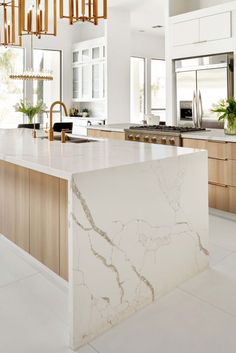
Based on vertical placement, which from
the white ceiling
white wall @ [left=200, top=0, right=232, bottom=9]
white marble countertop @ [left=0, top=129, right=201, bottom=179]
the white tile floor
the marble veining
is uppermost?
the white ceiling

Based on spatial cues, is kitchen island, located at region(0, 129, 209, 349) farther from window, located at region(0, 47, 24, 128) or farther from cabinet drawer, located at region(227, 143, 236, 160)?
window, located at region(0, 47, 24, 128)

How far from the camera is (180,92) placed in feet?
19.1

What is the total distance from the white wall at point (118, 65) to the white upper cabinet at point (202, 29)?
6.07ft

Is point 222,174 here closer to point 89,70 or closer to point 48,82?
point 89,70

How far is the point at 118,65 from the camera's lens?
24.1ft

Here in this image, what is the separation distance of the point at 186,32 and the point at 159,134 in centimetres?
189

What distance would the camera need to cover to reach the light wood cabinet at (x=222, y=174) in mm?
3856

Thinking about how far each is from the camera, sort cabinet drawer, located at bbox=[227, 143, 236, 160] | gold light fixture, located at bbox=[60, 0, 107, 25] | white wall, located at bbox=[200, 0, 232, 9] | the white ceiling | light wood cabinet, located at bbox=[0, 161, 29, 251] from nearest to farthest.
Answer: gold light fixture, located at bbox=[60, 0, 107, 25] → light wood cabinet, located at bbox=[0, 161, 29, 251] → cabinet drawer, located at bbox=[227, 143, 236, 160] → white wall, located at bbox=[200, 0, 232, 9] → the white ceiling

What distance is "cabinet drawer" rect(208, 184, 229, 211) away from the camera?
13.1 ft

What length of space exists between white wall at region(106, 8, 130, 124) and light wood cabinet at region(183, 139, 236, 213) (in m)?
3.61

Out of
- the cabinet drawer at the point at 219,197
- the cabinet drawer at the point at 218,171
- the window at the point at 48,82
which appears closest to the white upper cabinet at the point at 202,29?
the cabinet drawer at the point at 218,171

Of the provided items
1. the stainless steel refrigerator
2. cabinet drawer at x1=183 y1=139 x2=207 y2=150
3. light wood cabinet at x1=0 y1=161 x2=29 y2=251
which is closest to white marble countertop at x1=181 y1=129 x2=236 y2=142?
cabinet drawer at x1=183 y1=139 x2=207 y2=150

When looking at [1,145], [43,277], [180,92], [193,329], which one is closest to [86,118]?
[180,92]

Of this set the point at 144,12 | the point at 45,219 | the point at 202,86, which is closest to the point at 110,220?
the point at 45,219
